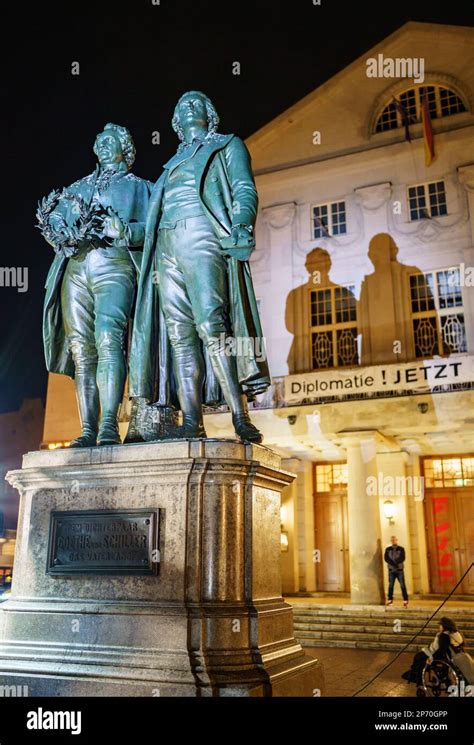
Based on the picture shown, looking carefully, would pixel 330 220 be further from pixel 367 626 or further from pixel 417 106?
pixel 367 626

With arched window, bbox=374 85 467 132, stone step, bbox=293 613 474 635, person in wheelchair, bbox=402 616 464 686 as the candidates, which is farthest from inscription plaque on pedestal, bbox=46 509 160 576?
arched window, bbox=374 85 467 132

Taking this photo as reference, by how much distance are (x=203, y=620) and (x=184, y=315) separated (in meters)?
2.28

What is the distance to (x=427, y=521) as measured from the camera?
21203 mm

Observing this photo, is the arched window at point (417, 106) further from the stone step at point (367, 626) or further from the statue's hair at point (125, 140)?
the statue's hair at point (125, 140)

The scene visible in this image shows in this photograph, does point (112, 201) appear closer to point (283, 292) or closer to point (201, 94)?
point (201, 94)

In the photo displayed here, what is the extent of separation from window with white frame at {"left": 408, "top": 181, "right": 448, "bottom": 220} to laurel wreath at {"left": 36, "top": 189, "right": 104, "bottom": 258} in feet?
55.6

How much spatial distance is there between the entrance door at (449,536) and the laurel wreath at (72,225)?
18.1 m

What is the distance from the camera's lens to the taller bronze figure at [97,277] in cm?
549

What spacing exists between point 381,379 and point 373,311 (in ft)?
9.24

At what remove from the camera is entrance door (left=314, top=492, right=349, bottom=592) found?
2167cm

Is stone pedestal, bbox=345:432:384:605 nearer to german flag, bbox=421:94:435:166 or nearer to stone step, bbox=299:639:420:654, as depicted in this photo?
stone step, bbox=299:639:420:654

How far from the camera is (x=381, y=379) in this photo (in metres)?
18.4

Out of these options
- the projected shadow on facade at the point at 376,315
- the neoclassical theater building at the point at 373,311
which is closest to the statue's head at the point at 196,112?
the neoclassical theater building at the point at 373,311

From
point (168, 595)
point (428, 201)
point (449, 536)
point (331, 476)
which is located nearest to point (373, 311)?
point (428, 201)
